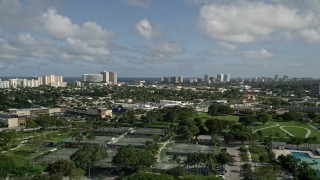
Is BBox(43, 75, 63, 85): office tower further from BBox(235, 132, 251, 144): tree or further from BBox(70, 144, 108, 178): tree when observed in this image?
BBox(70, 144, 108, 178): tree

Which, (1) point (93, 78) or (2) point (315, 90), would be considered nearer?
(2) point (315, 90)

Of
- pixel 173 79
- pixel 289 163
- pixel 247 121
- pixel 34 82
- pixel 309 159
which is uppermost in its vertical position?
pixel 173 79

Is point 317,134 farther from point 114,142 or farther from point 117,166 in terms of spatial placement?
point 117,166

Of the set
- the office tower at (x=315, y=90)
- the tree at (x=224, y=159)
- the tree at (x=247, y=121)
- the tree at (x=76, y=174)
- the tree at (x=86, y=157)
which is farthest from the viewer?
the office tower at (x=315, y=90)

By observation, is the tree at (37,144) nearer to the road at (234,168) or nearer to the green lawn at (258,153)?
the road at (234,168)

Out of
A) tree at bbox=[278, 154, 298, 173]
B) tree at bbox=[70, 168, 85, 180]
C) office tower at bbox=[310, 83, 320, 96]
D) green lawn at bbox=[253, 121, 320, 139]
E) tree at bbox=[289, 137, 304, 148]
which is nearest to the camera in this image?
tree at bbox=[70, 168, 85, 180]

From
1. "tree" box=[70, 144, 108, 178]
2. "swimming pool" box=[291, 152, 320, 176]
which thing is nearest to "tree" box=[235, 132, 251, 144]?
"swimming pool" box=[291, 152, 320, 176]

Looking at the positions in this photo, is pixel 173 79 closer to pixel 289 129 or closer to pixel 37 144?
pixel 289 129

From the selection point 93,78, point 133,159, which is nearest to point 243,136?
point 133,159

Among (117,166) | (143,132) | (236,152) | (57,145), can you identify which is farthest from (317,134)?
(57,145)

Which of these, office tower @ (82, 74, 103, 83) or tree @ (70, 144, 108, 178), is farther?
office tower @ (82, 74, 103, 83)

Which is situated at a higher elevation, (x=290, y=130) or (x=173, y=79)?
(x=173, y=79)

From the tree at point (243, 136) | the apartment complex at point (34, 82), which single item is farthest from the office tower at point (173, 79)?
the tree at point (243, 136)

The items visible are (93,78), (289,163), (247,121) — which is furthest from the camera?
(93,78)
